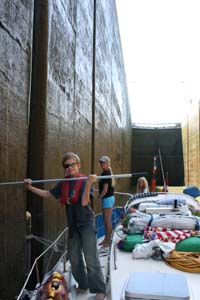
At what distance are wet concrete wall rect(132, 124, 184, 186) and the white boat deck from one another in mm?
21575

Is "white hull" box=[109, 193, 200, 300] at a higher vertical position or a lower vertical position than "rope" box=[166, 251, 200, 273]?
lower

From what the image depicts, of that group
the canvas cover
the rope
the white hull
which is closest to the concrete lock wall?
the white hull

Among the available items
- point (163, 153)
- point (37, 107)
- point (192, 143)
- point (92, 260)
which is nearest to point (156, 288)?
point (92, 260)

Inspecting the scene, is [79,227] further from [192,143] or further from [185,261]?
[192,143]

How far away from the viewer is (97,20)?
30.0 ft

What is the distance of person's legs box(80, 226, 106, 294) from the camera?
3.33m

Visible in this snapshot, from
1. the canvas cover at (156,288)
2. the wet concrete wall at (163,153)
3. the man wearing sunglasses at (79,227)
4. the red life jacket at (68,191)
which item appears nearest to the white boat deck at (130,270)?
the canvas cover at (156,288)

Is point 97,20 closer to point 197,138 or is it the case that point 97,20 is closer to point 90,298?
point 90,298

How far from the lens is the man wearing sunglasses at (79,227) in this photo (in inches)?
129

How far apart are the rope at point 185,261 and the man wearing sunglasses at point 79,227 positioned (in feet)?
2.39

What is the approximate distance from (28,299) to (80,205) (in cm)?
99

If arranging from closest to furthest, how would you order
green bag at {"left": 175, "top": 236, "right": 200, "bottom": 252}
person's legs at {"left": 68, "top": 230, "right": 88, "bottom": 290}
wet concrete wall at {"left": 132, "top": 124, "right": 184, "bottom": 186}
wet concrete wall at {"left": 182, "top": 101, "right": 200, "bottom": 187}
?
green bag at {"left": 175, "top": 236, "right": 200, "bottom": 252} < person's legs at {"left": 68, "top": 230, "right": 88, "bottom": 290} < wet concrete wall at {"left": 182, "top": 101, "right": 200, "bottom": 187} < wet concrete wall at {"left": 132, "top": 124, "right": 184, "bottom": 186}

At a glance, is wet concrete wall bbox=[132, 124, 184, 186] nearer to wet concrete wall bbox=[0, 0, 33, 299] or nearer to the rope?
wet concrete wall bbox=[0, 0, 33, 299]

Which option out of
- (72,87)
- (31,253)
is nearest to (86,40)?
(72,87)
